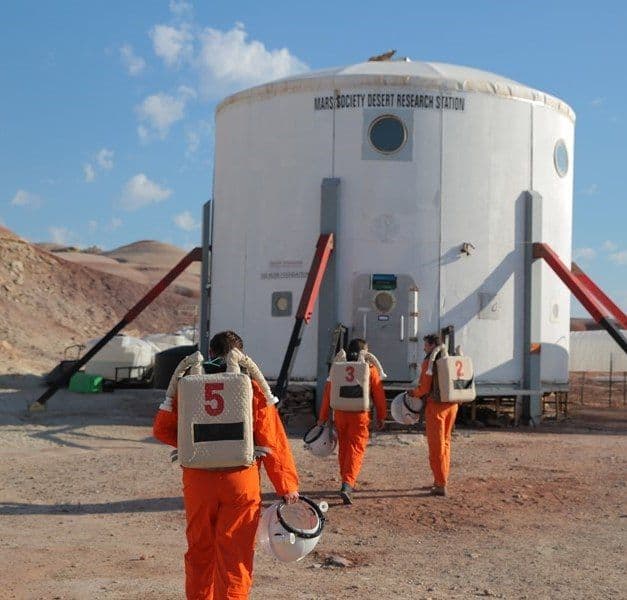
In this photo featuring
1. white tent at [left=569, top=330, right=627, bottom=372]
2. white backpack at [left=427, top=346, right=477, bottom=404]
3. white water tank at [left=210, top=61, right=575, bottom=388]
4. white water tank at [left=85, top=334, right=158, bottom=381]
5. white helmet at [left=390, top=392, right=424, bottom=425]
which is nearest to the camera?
white backpack at [left=427, top=346, right=477, bottom=404]

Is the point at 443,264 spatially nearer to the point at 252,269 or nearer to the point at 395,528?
the point at 252,269

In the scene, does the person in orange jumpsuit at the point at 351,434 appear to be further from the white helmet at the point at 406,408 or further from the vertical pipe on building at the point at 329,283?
the vertical pipe on building at the point at 329,283

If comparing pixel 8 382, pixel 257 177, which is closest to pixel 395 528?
pixel 257 177

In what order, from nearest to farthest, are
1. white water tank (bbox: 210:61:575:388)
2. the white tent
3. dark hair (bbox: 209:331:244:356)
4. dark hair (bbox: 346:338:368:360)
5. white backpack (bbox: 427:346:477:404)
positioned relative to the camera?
dark hair (bbox: 209:331:244:356) → white backpack (bbox: 427:346:477:404) → dark hair (bbox: 346:338:368:360) → white water tank (bbox: 210:61:575:388) → the white tent

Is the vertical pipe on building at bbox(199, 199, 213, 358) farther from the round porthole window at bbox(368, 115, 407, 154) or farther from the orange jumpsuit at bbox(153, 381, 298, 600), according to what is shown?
the orange jumpsuit at bbox(153, 381, 298, 600)

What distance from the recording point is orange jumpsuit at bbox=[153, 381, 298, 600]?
5410mm

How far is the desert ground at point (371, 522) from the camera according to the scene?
22.4 ft

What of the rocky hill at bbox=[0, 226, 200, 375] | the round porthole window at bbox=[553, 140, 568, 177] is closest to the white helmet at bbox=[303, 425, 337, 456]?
the round porthole window at bbox=[553, 140, 568, 177]

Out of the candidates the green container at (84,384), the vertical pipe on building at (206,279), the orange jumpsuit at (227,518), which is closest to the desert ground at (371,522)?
the orange jumpsuit at (227,518)

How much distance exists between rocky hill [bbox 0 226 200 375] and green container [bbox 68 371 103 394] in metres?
6.63

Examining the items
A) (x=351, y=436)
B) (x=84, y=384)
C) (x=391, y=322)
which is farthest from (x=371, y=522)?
(x=84, y=384)

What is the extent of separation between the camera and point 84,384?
71.5ft

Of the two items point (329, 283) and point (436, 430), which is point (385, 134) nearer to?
point (329, 283)

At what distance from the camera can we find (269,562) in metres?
7.50
